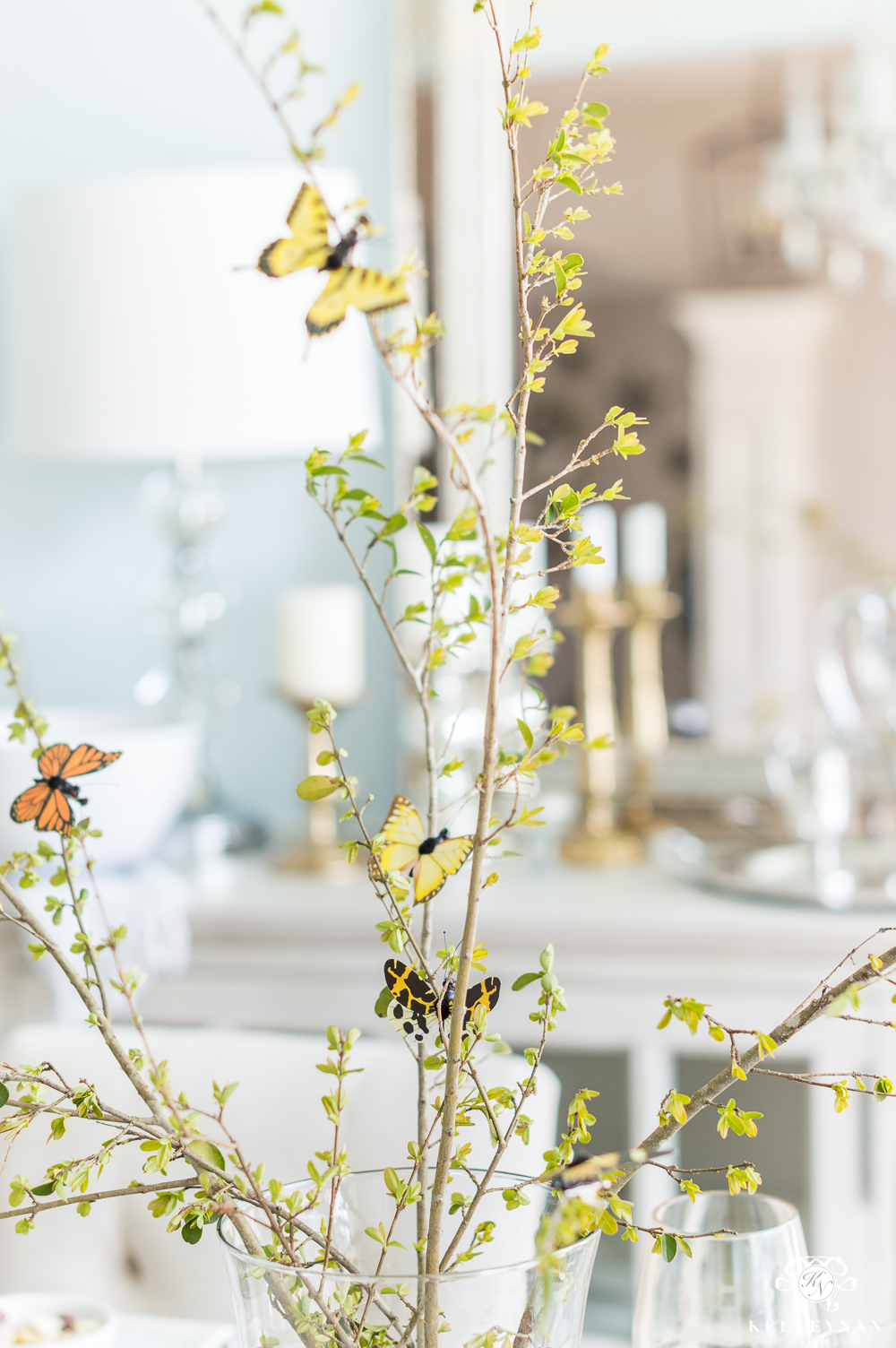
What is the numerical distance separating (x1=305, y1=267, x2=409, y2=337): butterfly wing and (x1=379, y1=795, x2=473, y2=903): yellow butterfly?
0.12 m

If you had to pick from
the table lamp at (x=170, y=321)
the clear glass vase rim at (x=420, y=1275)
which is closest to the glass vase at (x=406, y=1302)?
the clear glass vase rim at (x=420, y=1275)

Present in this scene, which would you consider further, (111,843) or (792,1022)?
(111,843)

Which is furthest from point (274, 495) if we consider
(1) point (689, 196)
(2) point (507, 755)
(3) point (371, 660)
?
(2) point (507, 755)

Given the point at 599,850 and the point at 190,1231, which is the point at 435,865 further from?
the point at 599,850

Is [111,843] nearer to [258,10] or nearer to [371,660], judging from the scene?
[371,660]

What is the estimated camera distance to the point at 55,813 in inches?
16.0

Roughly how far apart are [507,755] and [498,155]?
4.91 feet

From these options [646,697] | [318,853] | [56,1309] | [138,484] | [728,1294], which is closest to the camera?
[728,1294]

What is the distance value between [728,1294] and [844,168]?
1483 millimetres

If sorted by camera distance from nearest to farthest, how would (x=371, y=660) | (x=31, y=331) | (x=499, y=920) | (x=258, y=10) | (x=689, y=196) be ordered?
(x=258, y=10) < (x=499, y=920) < (x=31, y=331) < (x=689, y=196) < (x=371, y=660)

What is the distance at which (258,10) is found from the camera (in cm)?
36

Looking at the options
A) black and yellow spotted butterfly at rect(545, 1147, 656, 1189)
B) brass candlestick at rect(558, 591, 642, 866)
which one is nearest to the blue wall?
brass candlestick at rect(558, 591, 642, 866)

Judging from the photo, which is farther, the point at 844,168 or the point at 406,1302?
the point at 844,168

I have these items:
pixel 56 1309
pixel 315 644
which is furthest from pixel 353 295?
pixel 315 644
